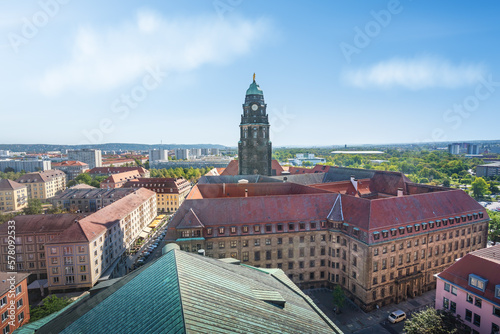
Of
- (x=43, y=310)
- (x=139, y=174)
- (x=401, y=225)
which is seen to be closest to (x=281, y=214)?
(x=401, y=225)

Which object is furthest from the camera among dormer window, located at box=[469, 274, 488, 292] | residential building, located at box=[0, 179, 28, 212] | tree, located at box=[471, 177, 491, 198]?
tree, located at box=[471, 177, 491, 198]

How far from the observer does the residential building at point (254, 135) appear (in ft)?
229

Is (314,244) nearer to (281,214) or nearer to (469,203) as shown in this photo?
(281,214)

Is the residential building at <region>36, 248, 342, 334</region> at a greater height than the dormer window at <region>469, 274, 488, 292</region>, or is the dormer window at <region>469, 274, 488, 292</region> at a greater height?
the residential building at <region>36, 248, 342, 334</region>

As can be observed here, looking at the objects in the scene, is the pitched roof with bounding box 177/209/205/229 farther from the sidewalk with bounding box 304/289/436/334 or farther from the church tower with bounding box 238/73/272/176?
the church tower with bounding box 238/73/272/176

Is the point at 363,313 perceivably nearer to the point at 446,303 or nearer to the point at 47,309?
the point at 446,303

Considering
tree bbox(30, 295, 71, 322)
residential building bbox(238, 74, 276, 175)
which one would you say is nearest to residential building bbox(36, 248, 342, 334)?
tree bbox(30, 295, 71, 322)

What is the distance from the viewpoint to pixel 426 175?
6196 inches

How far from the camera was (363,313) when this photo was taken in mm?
38781

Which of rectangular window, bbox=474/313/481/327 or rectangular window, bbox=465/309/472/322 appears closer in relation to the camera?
rectangular window, bbox=474/313/481/327

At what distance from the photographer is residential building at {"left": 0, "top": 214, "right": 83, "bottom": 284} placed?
51316 mm

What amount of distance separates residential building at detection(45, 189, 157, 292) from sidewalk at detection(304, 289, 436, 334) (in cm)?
3719

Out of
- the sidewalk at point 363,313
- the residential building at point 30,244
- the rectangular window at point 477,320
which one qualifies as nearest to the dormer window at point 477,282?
the rectangular window at point 477,320

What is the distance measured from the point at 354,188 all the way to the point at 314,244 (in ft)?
78.9
